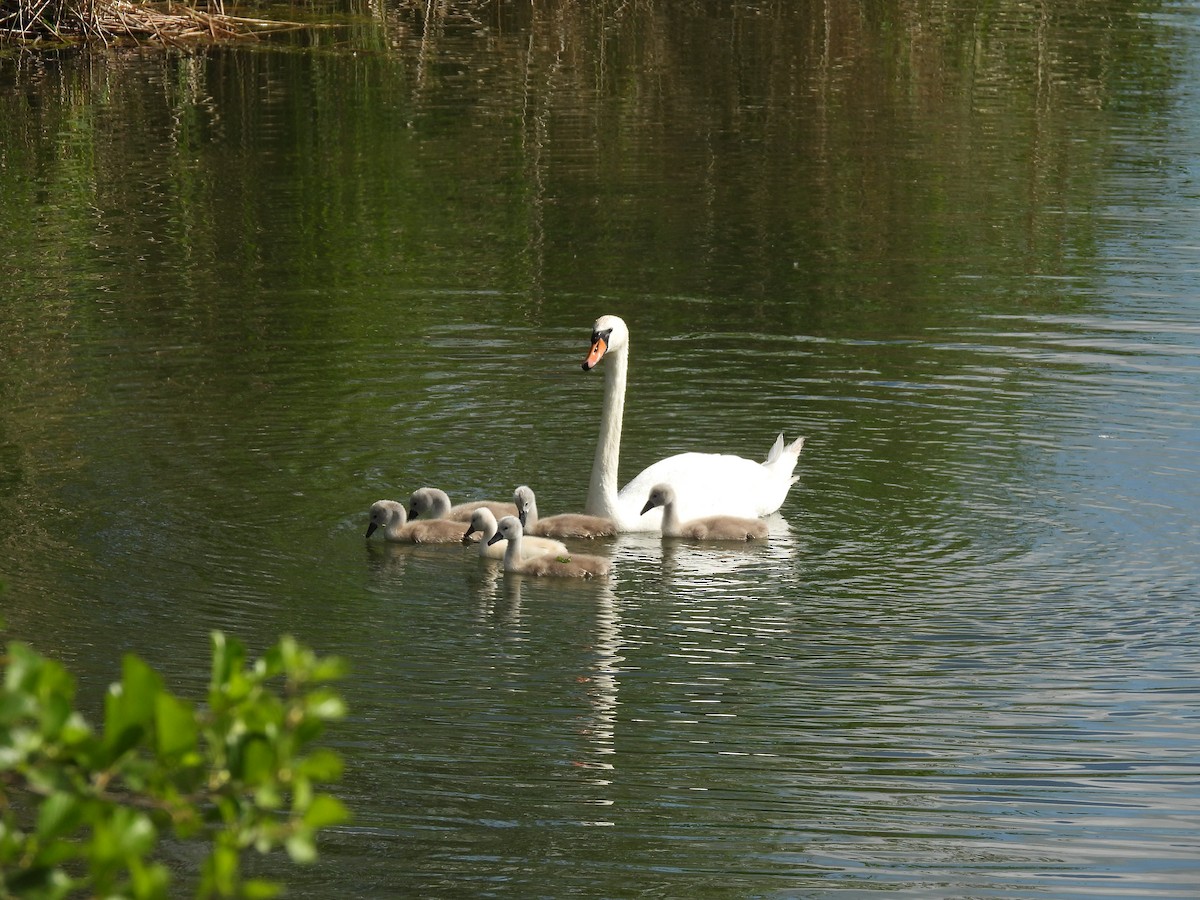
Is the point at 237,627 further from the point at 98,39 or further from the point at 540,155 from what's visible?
the point at 98,39

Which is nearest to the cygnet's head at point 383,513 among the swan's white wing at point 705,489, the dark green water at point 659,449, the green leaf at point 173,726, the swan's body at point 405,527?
the swan's body at point 405,527

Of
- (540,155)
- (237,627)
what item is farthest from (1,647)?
(540,155)

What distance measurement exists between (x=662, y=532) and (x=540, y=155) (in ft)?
38.8

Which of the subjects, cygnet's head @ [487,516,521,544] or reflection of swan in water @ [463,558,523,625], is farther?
cygnet's head @ [487,516,521,544]

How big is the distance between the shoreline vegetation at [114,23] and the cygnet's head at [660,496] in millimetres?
20991

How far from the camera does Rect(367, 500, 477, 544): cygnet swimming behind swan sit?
1019 centimetres

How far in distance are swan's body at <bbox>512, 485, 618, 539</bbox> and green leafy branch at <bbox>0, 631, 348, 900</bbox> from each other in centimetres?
700

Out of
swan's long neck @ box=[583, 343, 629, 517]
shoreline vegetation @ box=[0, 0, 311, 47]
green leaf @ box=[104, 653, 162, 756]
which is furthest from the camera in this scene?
shoreline vegetation @ box=[0, 0, 311, 47]

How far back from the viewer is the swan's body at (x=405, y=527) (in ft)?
33.4

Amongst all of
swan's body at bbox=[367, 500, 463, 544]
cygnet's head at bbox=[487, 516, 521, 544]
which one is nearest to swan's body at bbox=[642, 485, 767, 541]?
cygnet's head at bbox=[487, 516, 521, 544]

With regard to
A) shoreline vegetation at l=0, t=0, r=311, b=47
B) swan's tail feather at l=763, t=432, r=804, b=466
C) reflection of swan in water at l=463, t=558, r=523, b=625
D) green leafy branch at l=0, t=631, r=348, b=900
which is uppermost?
shoreline vegetation at l=0, t=0, r=311, b=47

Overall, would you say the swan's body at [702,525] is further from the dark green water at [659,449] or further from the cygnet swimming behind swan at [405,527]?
the cygnet swimming behind swan at [405,527]

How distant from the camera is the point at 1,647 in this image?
8.66m

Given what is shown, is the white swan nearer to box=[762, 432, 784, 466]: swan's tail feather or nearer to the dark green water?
box=[762, 432, 784, 466]: swan's tail feather
